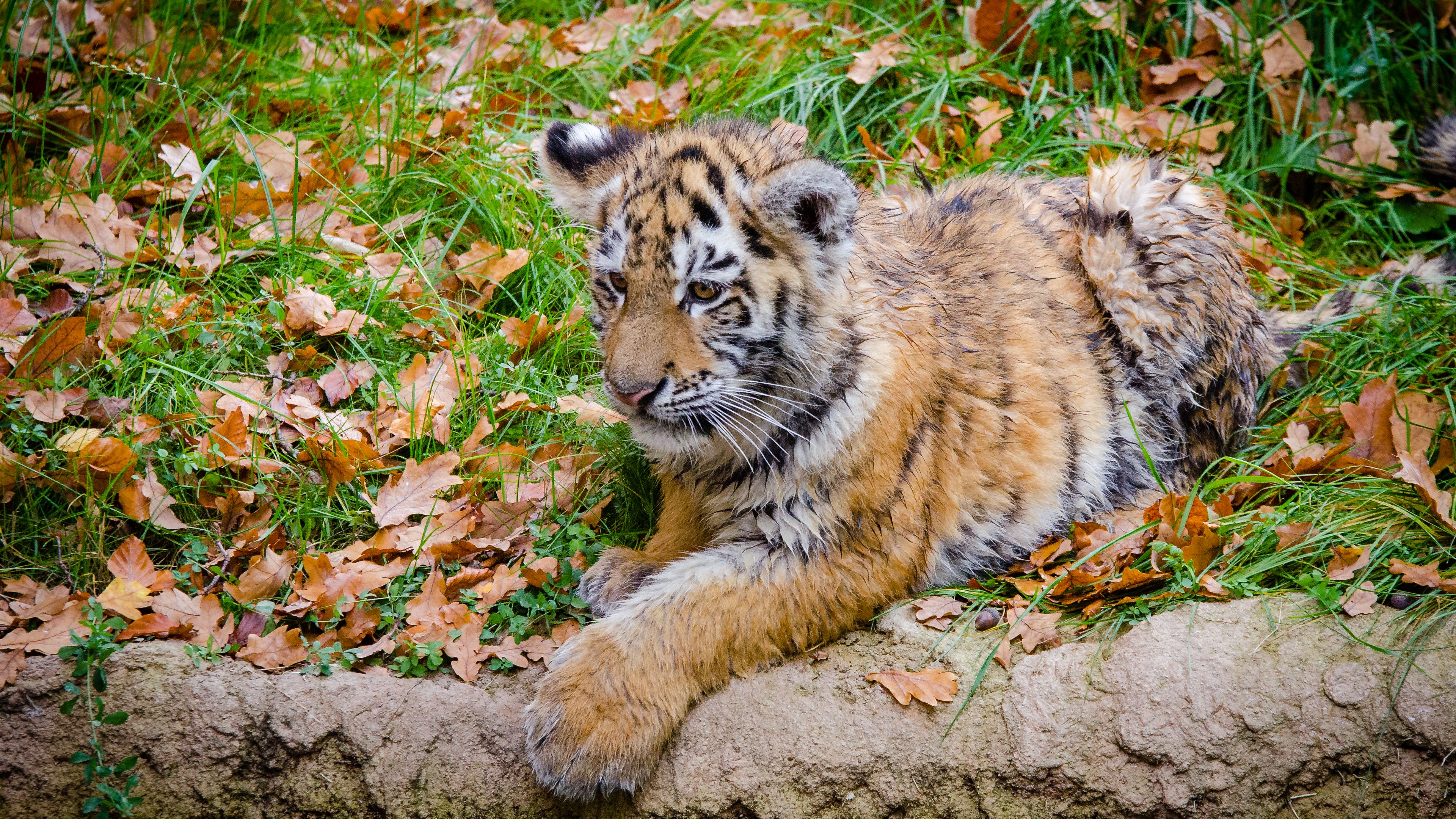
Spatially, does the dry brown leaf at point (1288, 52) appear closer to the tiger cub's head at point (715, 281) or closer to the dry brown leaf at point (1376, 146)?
the dry brown leaf at point (1376, 146)

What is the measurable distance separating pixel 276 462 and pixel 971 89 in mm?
3874

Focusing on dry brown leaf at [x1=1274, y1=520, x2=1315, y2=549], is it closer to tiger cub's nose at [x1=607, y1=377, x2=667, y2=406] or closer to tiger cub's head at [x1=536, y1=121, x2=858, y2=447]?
tiger cub's head at [x1=536, y1=121, x2=858, y2=447]

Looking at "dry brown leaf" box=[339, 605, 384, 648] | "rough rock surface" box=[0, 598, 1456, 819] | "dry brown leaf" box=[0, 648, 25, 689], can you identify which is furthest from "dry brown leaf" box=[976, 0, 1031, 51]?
"dry brown leaf" box=[0, 648, 25, 689]

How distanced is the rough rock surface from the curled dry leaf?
4cm

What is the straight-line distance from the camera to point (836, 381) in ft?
10.8

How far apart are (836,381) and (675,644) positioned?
3.04ft

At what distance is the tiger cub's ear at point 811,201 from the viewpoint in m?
2.97

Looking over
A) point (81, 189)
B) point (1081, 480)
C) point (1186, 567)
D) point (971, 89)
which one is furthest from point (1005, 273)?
point (81, 189)

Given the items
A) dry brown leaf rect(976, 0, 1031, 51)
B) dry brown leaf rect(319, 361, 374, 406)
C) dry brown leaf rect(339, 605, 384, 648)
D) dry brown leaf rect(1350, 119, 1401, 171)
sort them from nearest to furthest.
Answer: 1. dry brown leaf rect(339, 605, 384, 648)
2. dry brown leaf rect(319, 361, 374, 406)
3. dry brown leaf rect(1350, 119, 1401, 171)
4. dry brown leaf rect(976, 0, 1031, 51)

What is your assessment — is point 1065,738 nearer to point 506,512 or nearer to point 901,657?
point 901,657

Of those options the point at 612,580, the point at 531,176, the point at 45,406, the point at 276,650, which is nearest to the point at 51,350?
the point at 45,406

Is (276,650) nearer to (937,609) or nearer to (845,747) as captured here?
(845,747)

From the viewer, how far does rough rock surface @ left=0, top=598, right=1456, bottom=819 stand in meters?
2.96

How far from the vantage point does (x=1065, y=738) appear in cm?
307
